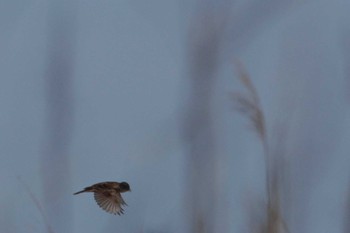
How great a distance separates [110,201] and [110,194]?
0.82 feet

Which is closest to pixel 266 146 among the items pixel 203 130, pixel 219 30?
pixel 203 130

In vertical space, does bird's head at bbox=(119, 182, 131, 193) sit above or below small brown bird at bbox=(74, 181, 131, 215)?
above

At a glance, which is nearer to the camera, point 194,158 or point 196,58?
point 196,58

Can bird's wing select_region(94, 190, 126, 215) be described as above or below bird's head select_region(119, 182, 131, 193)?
below

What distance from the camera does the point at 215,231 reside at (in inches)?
110

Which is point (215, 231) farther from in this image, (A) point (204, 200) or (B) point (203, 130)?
(B) point (203, 130)

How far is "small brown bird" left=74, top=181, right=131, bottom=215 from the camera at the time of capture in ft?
12.5

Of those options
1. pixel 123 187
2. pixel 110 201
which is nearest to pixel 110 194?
pixel 110 201

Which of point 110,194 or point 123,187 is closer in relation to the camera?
point 123,187

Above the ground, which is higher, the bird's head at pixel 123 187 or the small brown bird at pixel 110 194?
the bird's head at pixel 123 187

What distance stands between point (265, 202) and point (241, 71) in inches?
14.5

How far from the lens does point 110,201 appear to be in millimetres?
4105

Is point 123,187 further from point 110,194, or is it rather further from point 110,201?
point 110,194

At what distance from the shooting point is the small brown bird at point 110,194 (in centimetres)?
380
